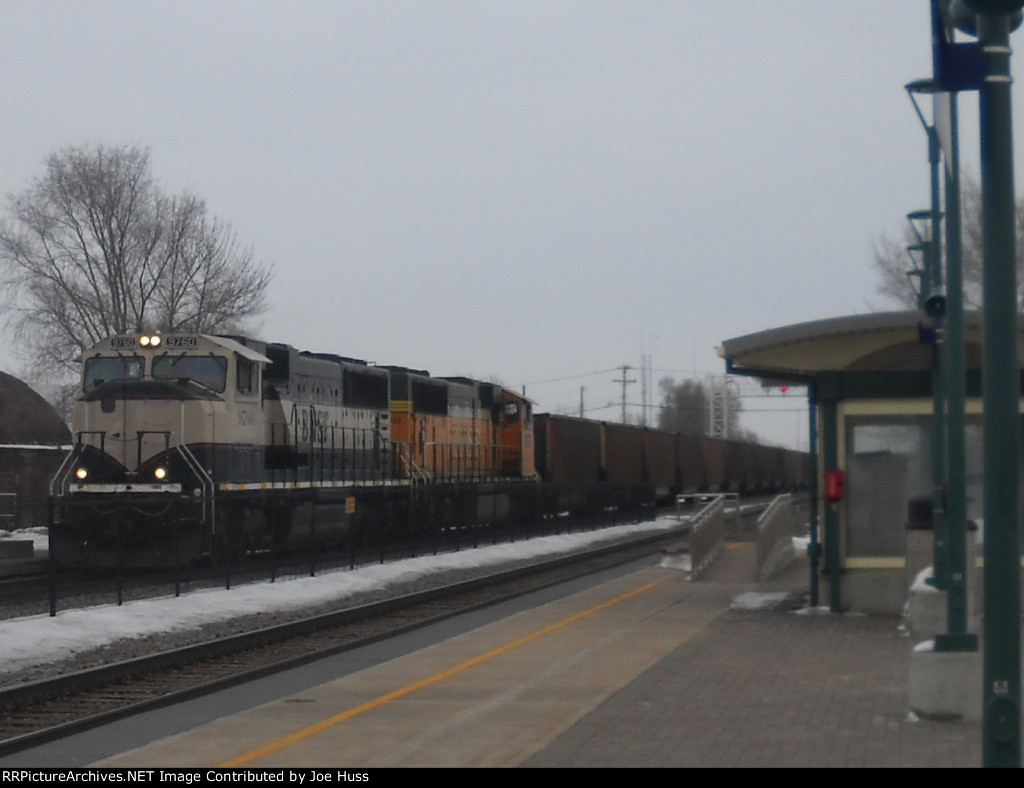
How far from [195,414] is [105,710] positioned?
1217cm

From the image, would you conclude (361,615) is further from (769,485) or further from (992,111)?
(769,485)

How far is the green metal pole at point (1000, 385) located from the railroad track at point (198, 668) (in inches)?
281

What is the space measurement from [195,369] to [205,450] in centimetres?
177

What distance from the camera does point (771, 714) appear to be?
31.9 ft

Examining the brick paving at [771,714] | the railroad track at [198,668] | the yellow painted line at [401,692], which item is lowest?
the railroad track at [198,668]

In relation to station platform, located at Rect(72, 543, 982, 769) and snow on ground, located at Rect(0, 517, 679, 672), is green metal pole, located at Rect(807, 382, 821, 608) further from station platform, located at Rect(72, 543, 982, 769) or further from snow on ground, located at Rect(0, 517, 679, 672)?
snow on ground, located at Rect(0, 517, 679, 672)

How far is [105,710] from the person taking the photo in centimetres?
1104

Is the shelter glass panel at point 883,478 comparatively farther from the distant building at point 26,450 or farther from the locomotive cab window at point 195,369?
the distant building at point 26,450

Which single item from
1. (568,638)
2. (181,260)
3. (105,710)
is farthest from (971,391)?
(181,260)

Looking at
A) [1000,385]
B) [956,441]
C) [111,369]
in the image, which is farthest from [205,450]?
[1000,385]

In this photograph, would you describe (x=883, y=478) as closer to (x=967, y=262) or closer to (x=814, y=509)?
(x=814, y=509)

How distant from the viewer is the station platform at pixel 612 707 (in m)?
8.46

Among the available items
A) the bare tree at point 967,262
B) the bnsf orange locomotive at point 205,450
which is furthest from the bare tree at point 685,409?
the bnsf orange locomotive at point 205,450

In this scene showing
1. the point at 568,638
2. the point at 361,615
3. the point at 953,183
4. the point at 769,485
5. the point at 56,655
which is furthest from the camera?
the point at 769,485
